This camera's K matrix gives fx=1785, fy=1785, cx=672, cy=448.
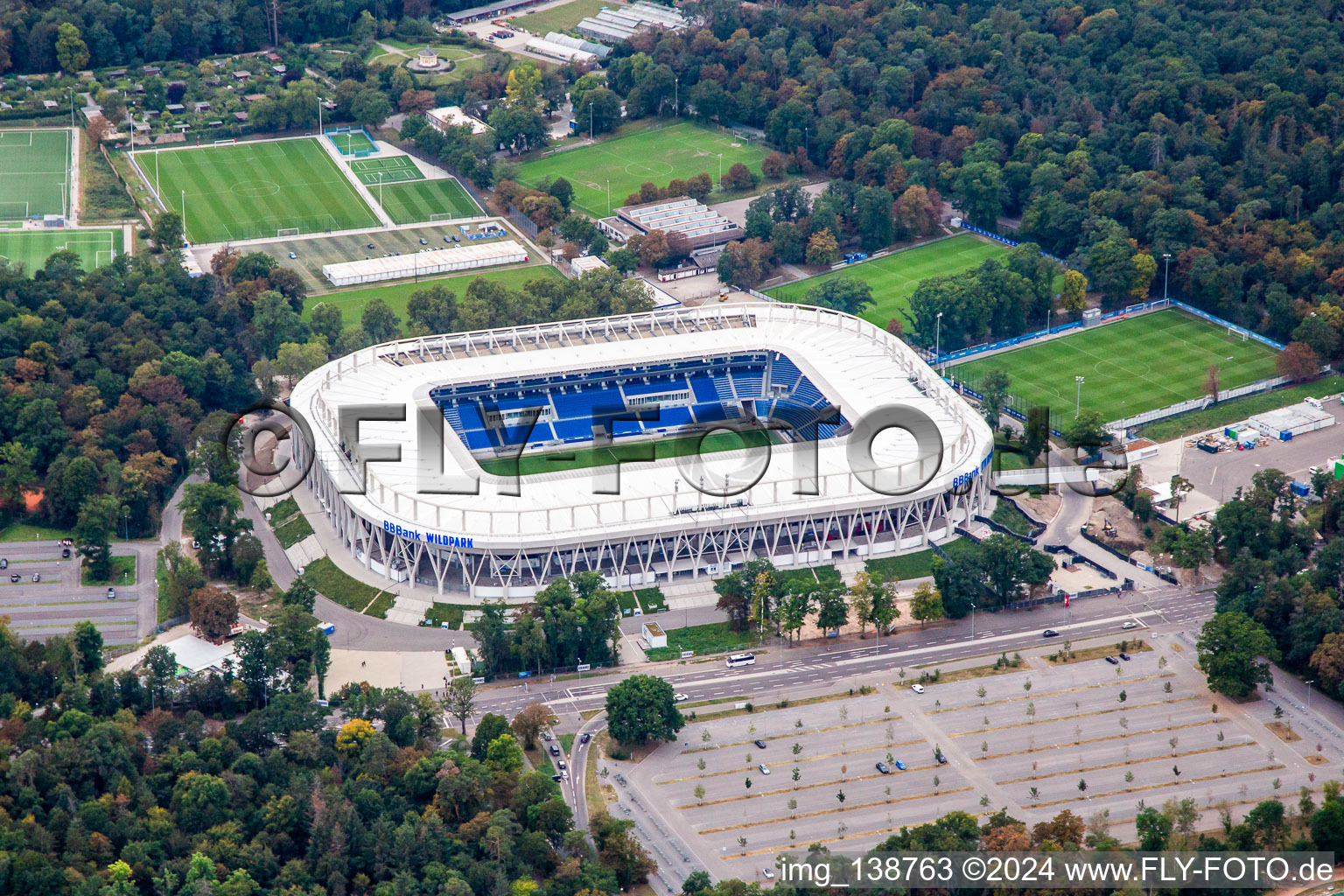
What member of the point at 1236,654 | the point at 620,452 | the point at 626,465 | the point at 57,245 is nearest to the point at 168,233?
the point at 57,245

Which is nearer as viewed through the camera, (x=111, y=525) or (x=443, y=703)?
(x=443, y=703)

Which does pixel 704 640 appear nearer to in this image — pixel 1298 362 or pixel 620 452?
pixel 620 452

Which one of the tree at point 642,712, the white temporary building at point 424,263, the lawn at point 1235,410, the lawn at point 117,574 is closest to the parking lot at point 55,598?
the lawn at point 117,574

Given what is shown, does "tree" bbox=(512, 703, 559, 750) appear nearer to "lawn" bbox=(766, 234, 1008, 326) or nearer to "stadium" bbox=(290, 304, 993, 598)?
"stadium" bbox=(290, 304, 993, 598)

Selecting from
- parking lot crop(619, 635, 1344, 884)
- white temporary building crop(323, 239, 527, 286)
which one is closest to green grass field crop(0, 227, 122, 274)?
white temporary building crop(323, 239, 527, 286)

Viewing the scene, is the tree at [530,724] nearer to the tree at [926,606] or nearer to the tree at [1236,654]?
the tree at [926,606]

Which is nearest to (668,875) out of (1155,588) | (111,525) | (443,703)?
(443,703)

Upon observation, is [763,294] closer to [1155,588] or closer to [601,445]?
[601,445]
